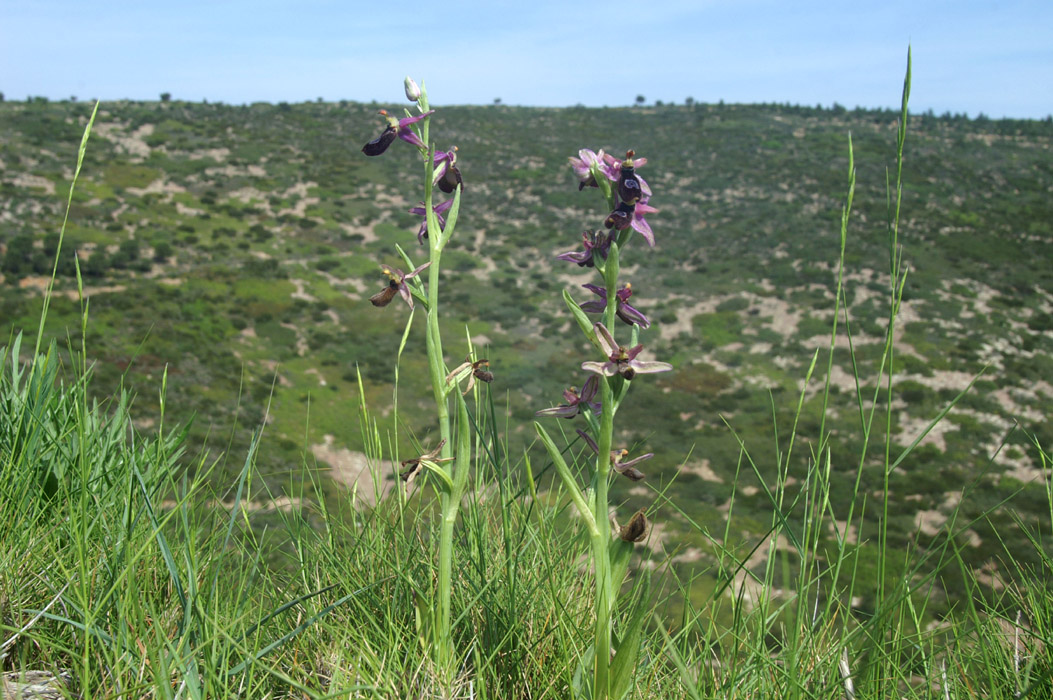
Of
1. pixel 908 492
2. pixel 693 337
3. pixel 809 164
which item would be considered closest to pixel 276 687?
pixel 908 492

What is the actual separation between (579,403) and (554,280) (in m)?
37.9

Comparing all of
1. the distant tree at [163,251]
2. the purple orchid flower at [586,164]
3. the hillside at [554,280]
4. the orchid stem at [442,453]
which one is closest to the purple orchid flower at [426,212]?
the orchid stem at [442,453]

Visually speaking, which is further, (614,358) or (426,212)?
(426,212)

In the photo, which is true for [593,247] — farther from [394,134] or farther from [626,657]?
[626,657]

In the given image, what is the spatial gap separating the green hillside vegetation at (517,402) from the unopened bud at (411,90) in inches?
41.7

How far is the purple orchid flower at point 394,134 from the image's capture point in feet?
6.77

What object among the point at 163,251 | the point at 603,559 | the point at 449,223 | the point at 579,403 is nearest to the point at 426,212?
the point at 449,223

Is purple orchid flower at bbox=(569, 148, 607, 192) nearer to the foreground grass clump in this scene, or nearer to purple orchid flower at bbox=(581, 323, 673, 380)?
purple orchid flower at bbox=(581, 323, 673, 380)

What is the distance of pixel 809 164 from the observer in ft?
191

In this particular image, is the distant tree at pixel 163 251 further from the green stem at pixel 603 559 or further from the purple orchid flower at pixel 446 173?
the green stem at pixel 603 559

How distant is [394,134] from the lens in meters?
2.10

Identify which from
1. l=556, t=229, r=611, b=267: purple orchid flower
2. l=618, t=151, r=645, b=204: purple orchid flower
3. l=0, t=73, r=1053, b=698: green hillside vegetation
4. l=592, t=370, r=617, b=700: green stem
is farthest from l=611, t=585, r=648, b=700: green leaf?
l=618, t=151, r=645, b=204: purple orchid flower

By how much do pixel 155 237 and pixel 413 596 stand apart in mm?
40670

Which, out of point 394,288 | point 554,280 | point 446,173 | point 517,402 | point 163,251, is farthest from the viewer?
point 554,280
